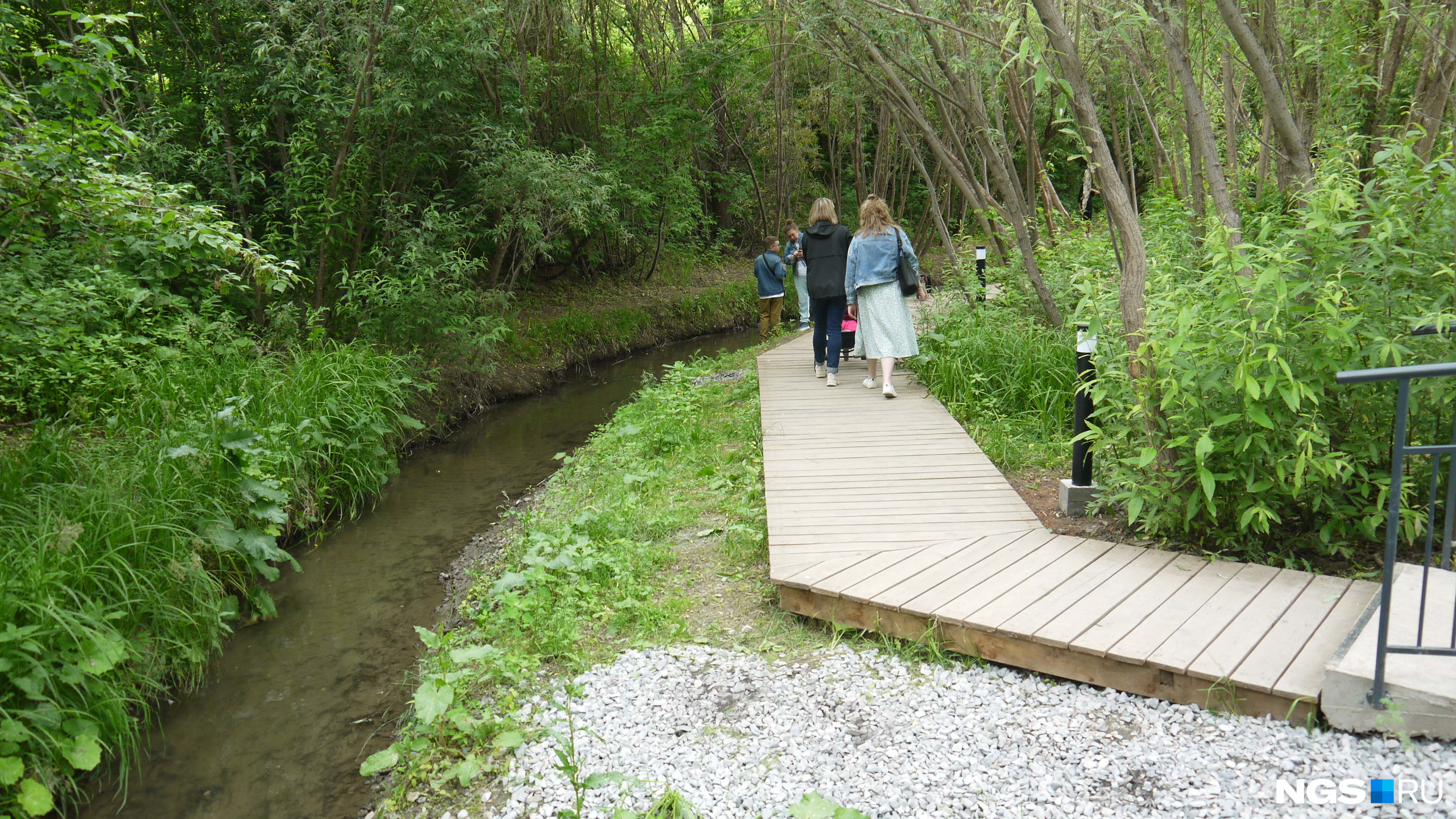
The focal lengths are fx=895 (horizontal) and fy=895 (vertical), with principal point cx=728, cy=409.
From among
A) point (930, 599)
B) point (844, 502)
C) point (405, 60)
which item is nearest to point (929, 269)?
point (405, 60)

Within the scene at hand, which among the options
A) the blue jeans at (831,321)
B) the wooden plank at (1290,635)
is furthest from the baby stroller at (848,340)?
the wooden plank at (1290,635)

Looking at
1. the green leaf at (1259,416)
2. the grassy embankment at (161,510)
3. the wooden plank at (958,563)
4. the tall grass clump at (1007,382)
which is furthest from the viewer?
the tall grass clump at (1007,382)

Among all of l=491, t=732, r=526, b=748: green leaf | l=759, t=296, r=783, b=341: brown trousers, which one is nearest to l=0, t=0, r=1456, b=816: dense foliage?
l=491, t=732, r=526, b=748: green leaf

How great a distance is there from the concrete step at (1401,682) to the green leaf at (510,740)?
9.86 ft

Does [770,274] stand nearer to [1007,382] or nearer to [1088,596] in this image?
[1007,382]

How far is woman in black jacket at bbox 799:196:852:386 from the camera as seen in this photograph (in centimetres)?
884

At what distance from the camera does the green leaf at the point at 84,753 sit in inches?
156

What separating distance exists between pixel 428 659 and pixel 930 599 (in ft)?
9.09

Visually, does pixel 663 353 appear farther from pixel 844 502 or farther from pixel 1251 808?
pixel 1251 808

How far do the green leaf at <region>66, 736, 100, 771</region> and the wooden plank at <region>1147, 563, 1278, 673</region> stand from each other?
178 inches

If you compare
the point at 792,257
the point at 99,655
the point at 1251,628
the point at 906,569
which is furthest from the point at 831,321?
the point at 99,655

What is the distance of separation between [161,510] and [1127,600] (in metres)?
5.50

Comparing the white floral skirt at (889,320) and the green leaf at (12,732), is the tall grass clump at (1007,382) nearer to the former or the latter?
the white floral skirt at (889,320)

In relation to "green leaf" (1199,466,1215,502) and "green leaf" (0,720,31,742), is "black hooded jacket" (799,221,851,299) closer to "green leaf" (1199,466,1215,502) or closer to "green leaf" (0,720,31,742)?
"green leaf" (1199,466,1215,502)
